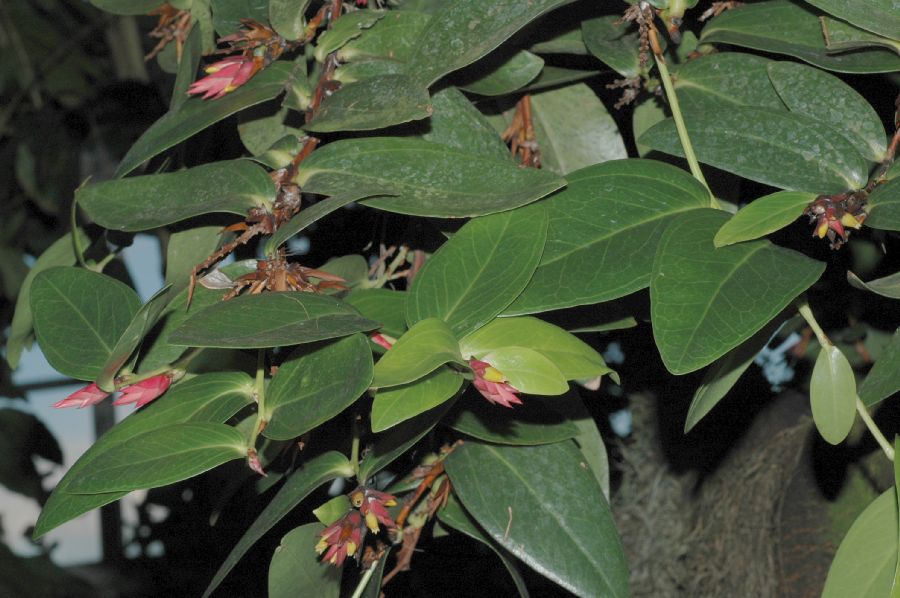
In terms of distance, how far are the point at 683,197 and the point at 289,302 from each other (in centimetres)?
15

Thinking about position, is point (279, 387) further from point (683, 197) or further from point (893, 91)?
point (893, 91)

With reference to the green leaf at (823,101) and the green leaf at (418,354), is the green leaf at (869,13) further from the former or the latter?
the green leaf at (418,354)

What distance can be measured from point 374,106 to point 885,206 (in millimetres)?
188

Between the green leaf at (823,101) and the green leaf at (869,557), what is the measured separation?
5.5 inches

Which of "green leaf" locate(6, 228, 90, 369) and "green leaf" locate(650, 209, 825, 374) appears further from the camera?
"green leaf" locate(6, 228, 90, 369)

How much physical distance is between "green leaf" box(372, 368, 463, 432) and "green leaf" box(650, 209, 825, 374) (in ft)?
0.23

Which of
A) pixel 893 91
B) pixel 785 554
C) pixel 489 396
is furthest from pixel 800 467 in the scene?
pixel 489 396

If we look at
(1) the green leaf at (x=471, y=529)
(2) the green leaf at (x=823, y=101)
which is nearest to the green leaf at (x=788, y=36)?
(2) the green leaf at (x=823, y=101)

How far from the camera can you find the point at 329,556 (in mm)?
344

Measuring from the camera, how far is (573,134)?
45 centimetres

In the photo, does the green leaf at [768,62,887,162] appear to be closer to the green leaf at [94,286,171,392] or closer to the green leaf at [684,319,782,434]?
the green leaf at [684,319,782,434]

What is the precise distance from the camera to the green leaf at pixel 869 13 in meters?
0.33

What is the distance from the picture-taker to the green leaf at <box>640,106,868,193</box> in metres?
0.34

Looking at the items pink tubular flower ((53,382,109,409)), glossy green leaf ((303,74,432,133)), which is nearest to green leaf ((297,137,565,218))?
glossy green leaf ((303,74,432,133))
